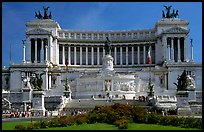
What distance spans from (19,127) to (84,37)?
274 ft

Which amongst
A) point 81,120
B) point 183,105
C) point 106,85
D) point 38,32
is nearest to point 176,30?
point 106,85

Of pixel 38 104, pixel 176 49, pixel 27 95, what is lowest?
pixel 38 104

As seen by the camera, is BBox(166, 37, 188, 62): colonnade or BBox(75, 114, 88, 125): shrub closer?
BBox(75, 114, 88, 125): shrub

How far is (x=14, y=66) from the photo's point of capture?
3593 inches

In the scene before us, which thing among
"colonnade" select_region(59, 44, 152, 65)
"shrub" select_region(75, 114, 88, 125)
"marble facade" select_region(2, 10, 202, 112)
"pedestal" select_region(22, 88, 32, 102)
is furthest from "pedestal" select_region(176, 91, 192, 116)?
"colonnade" select_region(59, 44, 152, 65)

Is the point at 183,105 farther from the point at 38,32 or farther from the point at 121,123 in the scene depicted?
the point at 38,32

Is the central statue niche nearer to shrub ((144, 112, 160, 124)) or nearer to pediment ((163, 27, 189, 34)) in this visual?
pediment ((163, 27, 189, 34))

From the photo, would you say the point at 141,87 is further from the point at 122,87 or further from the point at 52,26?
the point at 52,26

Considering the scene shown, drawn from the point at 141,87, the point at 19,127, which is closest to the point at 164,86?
the point at 141,87

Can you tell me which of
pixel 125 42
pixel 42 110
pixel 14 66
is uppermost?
pixel 125 42

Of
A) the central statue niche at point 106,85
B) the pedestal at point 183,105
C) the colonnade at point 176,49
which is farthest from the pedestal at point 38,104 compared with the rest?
the colonnade at point 176,49

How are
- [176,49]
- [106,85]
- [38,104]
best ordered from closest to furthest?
[38,104] < [106,85] < [176,49]

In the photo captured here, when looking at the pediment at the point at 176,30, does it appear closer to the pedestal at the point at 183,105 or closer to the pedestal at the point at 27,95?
the pedestal at the point at 27,95

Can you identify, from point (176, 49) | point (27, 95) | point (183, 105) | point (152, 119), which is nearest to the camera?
point (152, 119)
